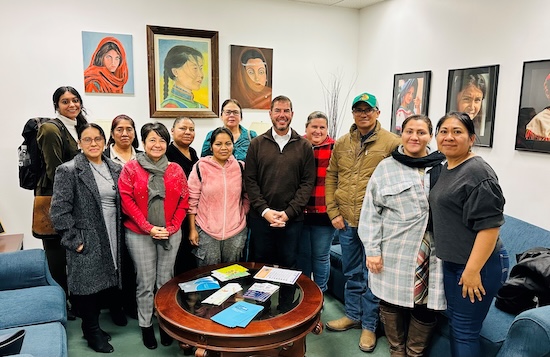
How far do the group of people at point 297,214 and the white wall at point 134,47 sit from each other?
3.98 ft

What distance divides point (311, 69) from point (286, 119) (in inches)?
92.4

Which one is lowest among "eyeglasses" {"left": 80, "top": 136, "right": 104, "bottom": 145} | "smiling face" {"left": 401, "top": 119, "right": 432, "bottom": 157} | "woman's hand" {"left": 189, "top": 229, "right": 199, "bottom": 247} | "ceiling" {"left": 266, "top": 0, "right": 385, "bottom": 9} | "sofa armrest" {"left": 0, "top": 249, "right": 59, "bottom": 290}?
"sofa armrest" {"left": 0, "top": 249, "right": 59, "bottom": 290}

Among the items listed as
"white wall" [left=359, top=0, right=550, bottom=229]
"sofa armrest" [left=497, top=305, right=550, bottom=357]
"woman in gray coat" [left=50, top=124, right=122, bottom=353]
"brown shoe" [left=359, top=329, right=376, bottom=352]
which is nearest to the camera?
"sofa armrest" [left=497, top=305, right=550, bottom=357]

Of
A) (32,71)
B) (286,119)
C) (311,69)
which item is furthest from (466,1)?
(32,71)

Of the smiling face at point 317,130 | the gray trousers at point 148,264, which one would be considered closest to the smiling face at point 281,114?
the smiling face at point 317,130

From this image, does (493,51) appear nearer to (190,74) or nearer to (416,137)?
(416,137)

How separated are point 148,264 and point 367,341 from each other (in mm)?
1428

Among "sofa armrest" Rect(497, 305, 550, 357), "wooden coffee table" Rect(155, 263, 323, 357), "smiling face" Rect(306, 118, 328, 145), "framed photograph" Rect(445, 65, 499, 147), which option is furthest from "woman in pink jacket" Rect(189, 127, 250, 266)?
"framed photograph" Rect(445, 65, 499, 147)

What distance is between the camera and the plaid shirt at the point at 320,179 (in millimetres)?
2629

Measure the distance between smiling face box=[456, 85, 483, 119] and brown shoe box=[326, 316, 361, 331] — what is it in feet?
6.46

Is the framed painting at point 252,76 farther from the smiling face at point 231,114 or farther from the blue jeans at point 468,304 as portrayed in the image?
the blue jeans at point 468,304

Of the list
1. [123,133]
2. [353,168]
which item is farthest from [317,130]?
[123,133]

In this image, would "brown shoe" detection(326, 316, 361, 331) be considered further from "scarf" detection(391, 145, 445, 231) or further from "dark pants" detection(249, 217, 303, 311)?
"scarf" detection(391, 145, 445, 231)

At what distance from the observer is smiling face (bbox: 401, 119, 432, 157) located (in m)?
1.94
